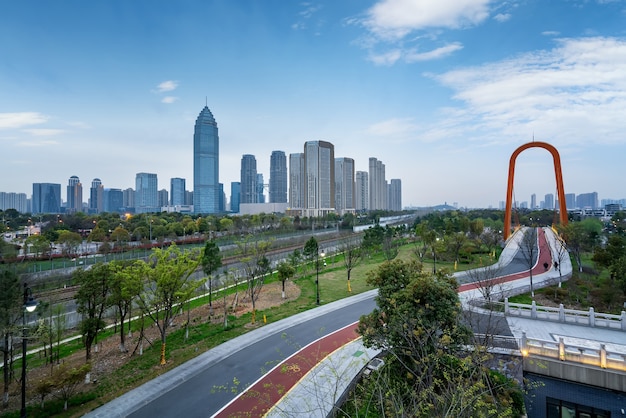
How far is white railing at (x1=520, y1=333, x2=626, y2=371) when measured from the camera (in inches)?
471

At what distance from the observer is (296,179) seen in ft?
447

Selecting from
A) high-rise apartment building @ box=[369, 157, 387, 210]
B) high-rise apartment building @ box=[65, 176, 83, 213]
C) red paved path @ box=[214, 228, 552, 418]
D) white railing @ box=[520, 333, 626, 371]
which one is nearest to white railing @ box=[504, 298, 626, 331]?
white railing @ box=[520, 333, 626, 371]

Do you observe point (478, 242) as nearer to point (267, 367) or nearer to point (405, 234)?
point (405, 234)

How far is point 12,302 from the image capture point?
13.1 meters

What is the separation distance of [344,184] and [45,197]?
158 m

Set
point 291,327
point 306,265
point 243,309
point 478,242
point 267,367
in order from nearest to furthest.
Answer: point 267,367 → point 291,327 → point 243,309 → point 306,265 → point 478,242

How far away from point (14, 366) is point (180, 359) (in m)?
7.51

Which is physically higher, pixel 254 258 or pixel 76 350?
pixel 254 258

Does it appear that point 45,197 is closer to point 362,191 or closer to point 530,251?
point 362,191

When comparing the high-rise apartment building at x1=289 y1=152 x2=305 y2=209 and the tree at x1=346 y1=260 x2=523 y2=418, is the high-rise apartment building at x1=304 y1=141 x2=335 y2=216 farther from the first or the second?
the tree at x1=346 y1=260 x2=523 y2=418

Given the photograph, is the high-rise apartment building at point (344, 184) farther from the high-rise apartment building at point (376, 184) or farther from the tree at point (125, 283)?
the tree at point (125, 283)

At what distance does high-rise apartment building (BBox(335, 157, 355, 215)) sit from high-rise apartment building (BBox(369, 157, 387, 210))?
70.8ft

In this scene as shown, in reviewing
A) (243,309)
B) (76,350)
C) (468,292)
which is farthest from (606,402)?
(76,350)

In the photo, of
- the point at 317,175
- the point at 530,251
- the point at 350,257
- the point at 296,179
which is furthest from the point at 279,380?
the point at 296,179
